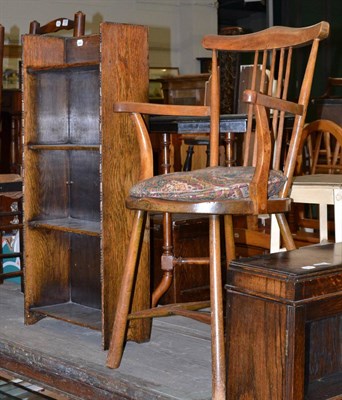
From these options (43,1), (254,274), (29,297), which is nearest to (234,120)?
(254,274)

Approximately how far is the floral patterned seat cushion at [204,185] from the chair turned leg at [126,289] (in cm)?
13

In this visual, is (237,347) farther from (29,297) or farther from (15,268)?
(15,268)

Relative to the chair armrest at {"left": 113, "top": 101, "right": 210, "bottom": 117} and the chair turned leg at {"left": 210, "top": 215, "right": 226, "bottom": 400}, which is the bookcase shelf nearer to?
the chair armrest at {"left": 113, "top": 101, "right": 210, "bottom": 117}

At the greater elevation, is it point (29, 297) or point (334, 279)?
point (334, 279)

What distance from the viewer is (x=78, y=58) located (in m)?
3.08

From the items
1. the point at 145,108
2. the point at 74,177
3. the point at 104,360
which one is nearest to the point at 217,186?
the point at 145,108

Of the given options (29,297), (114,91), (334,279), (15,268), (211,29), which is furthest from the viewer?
(211,29)

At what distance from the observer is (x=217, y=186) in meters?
2.25

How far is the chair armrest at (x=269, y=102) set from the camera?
2102mm

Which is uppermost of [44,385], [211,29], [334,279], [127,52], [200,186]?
[211,29]

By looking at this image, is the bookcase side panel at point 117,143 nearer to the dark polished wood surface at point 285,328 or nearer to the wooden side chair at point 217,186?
the wooden side chair at point 217,186

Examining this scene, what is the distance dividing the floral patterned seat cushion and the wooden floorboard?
1.88ft

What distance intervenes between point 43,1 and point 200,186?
6.90m

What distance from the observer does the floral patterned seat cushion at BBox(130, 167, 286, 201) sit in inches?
88.6
